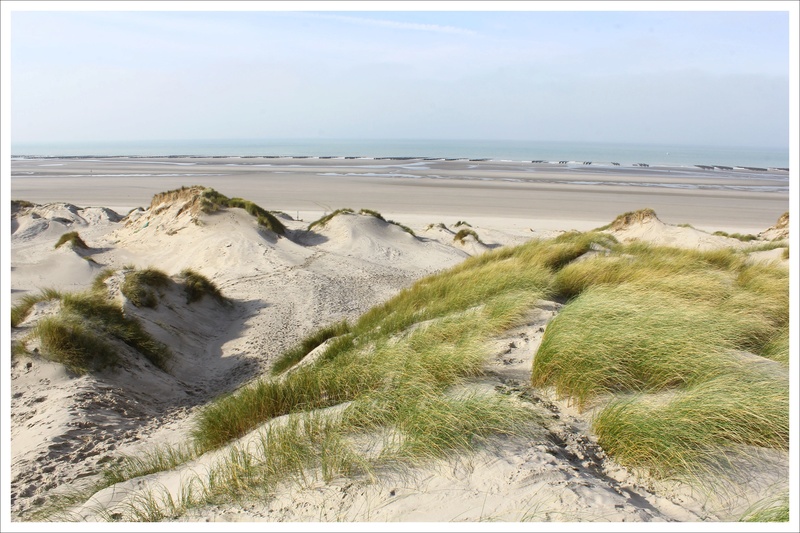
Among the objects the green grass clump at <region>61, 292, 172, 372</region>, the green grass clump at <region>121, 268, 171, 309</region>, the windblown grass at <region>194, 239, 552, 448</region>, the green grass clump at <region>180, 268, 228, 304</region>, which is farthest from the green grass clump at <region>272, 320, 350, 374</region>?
the green grass clump at <region>180, 268, 228, 304</region>

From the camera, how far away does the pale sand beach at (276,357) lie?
292 centimetres

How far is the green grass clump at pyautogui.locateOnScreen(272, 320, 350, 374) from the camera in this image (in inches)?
266

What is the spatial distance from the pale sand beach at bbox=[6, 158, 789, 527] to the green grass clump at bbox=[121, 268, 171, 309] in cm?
20

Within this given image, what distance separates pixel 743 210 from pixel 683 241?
59.3 feet

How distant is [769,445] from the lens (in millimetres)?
3256

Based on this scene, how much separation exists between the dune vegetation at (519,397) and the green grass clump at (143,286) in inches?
170

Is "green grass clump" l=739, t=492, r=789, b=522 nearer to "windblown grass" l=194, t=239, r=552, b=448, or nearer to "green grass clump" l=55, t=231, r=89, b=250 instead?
"windblown grass" l=194, t=239, r=552, b=448

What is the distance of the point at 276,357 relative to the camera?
7910mm

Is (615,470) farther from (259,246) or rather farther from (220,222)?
(220,222)

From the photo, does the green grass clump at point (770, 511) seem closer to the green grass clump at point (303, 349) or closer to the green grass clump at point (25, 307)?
the green grass clump at point (303, 349)

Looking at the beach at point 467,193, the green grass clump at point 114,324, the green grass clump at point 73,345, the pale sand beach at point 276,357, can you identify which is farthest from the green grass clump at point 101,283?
the beach at point 467,193

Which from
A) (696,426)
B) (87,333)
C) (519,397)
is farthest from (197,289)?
(696,426)

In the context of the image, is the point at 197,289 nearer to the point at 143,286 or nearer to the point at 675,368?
the point at 143,286

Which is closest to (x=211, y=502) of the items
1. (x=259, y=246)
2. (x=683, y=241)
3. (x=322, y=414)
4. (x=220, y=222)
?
(x=322, y=414)
